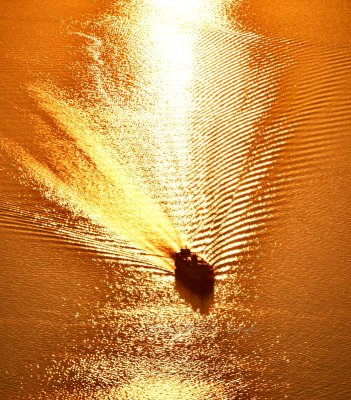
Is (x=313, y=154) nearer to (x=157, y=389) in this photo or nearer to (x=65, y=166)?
(x=65, y=166)

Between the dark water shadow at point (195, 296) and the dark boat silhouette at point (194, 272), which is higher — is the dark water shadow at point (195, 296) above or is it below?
below

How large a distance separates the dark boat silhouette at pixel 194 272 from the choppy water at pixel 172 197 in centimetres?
6

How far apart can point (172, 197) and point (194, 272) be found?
85 cm

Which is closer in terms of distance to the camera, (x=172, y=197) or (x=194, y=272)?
(x=194, y=272)

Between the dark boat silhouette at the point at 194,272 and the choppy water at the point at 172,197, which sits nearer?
the choppy water at the point at 172,197

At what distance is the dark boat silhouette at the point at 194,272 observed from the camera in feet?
16.4

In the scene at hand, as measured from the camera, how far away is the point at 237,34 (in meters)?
7.65

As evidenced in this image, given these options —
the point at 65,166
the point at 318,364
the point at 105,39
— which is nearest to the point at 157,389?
the point at 318,364

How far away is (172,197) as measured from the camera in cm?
575

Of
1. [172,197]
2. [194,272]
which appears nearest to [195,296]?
[194,272]

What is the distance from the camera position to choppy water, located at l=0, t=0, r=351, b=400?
183 inches

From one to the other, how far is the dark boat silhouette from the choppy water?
59 mm

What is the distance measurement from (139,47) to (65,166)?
6.13 ft

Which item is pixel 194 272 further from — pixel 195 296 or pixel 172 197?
pixel 172 197
